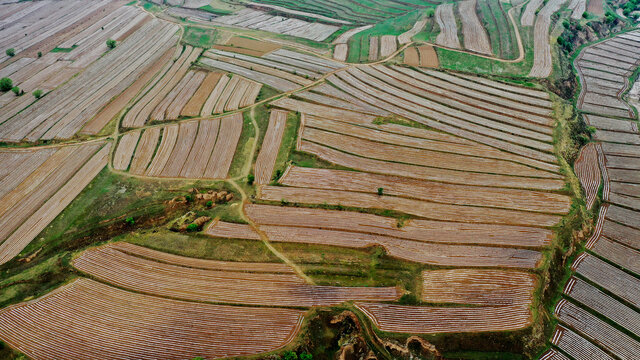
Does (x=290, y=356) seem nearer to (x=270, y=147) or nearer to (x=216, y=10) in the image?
(x=270, y=147)

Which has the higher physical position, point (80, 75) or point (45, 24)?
point (45, 24)

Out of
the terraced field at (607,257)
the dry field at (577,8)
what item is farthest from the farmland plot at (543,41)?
the terraced field at (607,257)

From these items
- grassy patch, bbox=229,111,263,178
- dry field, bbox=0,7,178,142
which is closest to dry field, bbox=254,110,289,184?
grassy patch, bbox=229,111,263,178

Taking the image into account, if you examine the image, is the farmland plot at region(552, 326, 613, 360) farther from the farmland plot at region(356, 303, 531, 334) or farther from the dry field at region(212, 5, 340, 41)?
the dry field at region(212, 5, 340, 41)

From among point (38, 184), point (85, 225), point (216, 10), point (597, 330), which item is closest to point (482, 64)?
point (597, 330)

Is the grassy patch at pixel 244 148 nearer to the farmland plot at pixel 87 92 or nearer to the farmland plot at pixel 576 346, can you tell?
the farmland plot at pixel 87 92
